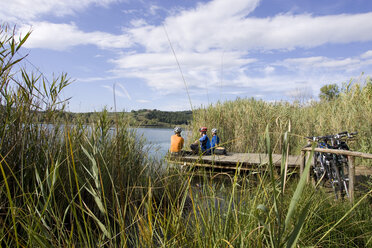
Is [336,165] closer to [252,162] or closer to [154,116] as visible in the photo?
[252,162]

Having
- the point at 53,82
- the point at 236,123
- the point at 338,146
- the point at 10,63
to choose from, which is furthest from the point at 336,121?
the point at 10,63

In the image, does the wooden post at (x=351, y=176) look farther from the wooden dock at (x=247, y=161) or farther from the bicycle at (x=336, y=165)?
the wooden dock at (x=247, y=161)

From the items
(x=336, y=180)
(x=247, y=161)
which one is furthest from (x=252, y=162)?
(x=336, y=180)

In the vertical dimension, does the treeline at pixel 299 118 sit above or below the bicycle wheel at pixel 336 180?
above

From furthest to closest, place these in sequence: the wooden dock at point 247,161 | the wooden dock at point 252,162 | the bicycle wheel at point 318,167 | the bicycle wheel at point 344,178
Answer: the bicycle wheel at point 318,167 → the bicycle wheel at point 344,178 → the wooden dock at point 247,161 → the wooden dock at point 252,162

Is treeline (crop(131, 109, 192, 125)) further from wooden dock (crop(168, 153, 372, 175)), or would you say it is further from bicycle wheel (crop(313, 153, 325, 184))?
bicycle wheel (crop(313, 153, 325, 184))

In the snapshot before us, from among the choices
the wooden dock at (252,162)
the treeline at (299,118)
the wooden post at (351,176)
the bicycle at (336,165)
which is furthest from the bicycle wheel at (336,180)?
the treeline at (299,118)

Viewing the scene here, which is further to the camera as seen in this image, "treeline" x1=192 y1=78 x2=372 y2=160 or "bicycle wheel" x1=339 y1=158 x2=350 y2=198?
"treeline" x1=192 y1=78 x2=372 y2=160

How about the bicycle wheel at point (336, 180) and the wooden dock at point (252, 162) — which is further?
the bicycle wheel at point (336, 180)

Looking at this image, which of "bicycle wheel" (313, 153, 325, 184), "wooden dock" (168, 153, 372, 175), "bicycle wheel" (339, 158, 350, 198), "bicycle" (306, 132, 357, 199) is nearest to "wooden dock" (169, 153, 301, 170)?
"wooden dock" (168, 153, 372, 175)

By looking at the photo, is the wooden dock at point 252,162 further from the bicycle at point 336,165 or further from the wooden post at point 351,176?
the wooden post at point 351,176

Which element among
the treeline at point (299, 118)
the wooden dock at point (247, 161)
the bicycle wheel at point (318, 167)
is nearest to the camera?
the wooden dock at point (247, 161)

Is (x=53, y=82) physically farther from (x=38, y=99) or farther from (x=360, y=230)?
(x=360, y=230)

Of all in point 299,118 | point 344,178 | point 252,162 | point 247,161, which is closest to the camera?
point 247,161
